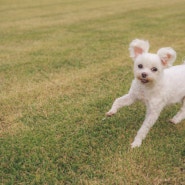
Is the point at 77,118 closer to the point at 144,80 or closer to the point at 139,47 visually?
the point at 144,80

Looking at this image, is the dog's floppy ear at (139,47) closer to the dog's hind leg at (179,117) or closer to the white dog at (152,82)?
the white dog at (152,82)

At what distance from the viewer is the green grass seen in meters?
3.98

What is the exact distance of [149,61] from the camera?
413 cm

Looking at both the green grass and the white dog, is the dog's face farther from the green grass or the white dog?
the green grass

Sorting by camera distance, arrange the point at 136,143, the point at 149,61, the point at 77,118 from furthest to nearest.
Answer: the point at 77,118, the point at 136,143, the point at 149,61

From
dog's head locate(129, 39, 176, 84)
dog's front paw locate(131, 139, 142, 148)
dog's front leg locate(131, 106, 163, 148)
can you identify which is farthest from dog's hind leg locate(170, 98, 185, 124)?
dog's head locate(129, 39, 176, 84)

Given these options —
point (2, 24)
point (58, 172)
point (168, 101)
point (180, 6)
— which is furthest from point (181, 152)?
point (180, 6)

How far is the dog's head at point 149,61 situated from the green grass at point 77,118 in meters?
0.95

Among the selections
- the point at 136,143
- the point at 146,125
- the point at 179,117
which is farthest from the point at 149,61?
the point at 179,117

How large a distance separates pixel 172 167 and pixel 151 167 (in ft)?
0.86

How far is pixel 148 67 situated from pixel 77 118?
1.58 m

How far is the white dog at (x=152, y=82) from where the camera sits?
4.18 meters

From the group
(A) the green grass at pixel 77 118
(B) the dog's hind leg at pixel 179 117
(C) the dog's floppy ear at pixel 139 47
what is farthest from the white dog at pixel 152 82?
(A) the green grass at pixel 77 118

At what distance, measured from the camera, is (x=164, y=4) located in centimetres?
2023
